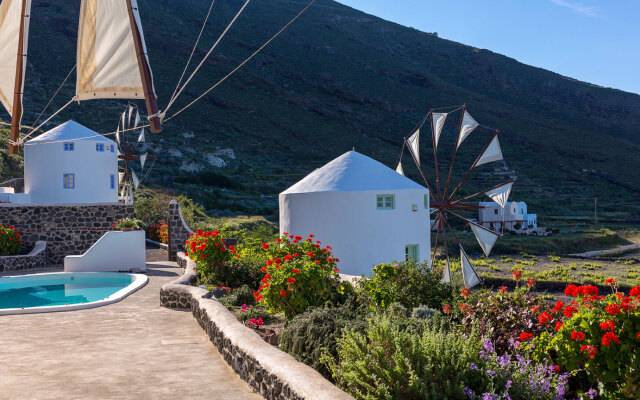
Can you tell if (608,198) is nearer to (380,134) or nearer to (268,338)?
(380,134)

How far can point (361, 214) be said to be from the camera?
659 inches

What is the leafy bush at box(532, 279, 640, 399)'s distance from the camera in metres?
4.42

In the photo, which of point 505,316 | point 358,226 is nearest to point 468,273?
point 358,226

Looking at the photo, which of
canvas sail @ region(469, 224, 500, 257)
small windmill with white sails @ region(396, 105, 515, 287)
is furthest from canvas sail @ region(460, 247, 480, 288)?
canvas sail @ region(469, 224, 500, 257)

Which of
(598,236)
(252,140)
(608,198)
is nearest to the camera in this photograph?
(598,236)

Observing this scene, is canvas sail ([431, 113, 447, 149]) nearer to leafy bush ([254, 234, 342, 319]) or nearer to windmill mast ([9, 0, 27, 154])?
leafy bush ([254, 234, 342, 319])

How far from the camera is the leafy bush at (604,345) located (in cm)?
442

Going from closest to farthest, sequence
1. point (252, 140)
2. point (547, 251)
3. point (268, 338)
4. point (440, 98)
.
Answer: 1. point (268, 338)
2. point (547, 251)
3. point (252, 140)
4. point (440, 98)

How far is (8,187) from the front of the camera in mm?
28141

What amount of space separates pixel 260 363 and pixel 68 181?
80.7 feet

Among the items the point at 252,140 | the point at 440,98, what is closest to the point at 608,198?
the point at 440,98

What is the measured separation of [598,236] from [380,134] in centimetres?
3696

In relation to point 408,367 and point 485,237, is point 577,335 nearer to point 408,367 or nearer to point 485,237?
point 408,367

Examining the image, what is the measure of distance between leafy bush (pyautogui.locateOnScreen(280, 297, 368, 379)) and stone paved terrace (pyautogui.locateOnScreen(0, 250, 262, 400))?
723 millimetres
